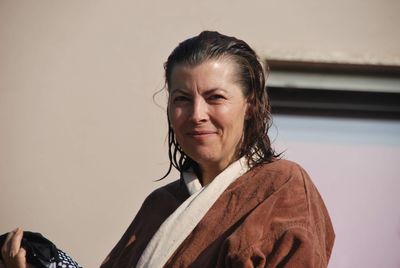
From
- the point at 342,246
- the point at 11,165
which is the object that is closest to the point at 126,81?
the point at 11,165

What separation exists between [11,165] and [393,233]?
1.69 m

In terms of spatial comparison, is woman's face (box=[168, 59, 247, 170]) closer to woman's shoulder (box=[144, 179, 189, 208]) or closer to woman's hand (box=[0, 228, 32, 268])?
woman's shoulder (box=[144, 179, 189, 208])

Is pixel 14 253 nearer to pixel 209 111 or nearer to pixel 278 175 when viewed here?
pixel 209 111

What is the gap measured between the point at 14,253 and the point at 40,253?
9cm

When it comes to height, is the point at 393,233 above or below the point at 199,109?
below

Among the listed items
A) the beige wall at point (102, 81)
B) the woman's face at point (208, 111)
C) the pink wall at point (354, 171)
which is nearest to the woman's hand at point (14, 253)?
the woman's face at point (208, 111)

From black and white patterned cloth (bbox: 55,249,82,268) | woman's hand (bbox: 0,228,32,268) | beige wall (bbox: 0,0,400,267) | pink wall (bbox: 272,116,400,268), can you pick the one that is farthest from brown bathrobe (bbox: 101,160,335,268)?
pink wall (bbox: 272,116,400,268)

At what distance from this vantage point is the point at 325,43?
4527 millimetres

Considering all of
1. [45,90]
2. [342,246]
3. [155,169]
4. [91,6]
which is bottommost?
[342,246]

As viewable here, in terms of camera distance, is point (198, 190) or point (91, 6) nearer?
point (198, 190)

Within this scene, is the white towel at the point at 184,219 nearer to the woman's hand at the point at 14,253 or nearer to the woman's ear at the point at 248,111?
the woman's ear at the point at 248,111

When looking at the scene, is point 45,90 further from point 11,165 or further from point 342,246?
point 342,246

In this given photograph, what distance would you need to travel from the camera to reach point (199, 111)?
3.16 meters

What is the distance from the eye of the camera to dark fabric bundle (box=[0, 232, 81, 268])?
11.0ft
